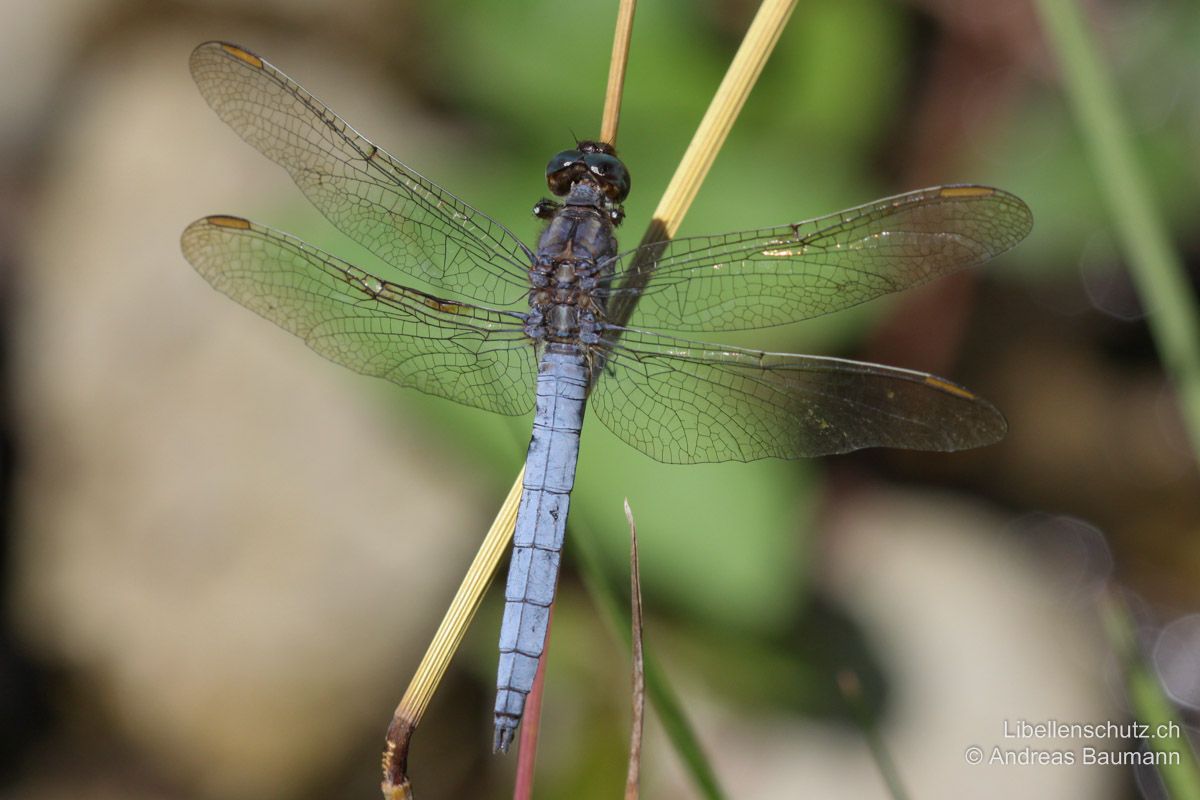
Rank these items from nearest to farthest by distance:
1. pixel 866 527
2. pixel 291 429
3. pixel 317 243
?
pixel 317 243 → pixel 291 429 → pixel 866 527

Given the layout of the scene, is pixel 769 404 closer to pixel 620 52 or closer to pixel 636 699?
pixel 620 52

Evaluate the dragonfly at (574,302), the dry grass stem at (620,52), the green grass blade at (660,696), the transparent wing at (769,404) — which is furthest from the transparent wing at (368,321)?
the green grass blade at (660,696)

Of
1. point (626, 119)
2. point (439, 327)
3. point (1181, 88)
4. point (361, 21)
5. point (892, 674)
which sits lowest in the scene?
point (892, 674)

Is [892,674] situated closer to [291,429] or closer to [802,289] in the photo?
[802,289]

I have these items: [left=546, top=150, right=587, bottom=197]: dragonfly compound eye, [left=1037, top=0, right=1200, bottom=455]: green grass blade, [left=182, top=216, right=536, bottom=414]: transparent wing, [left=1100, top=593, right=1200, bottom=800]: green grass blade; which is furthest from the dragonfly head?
[left=1100, top=593, right=1200, bottom=800]: green grass blade

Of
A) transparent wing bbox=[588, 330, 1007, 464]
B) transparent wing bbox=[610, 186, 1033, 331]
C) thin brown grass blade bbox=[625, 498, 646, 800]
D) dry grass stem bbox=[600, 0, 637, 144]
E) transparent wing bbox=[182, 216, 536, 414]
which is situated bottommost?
thin brown grass blade bbox=[625, 498, 646, 800]

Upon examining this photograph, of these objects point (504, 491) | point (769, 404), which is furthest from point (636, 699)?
point (504, 491)

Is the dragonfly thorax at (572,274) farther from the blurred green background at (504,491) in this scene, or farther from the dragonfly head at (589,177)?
the blurred green background at (504,491)

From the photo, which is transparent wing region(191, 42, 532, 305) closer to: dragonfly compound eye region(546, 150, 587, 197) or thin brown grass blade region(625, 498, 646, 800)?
dragonfly compound eye region(546, 150, 587, 197)

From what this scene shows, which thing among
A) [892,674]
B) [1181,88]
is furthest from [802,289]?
[1181,88]
